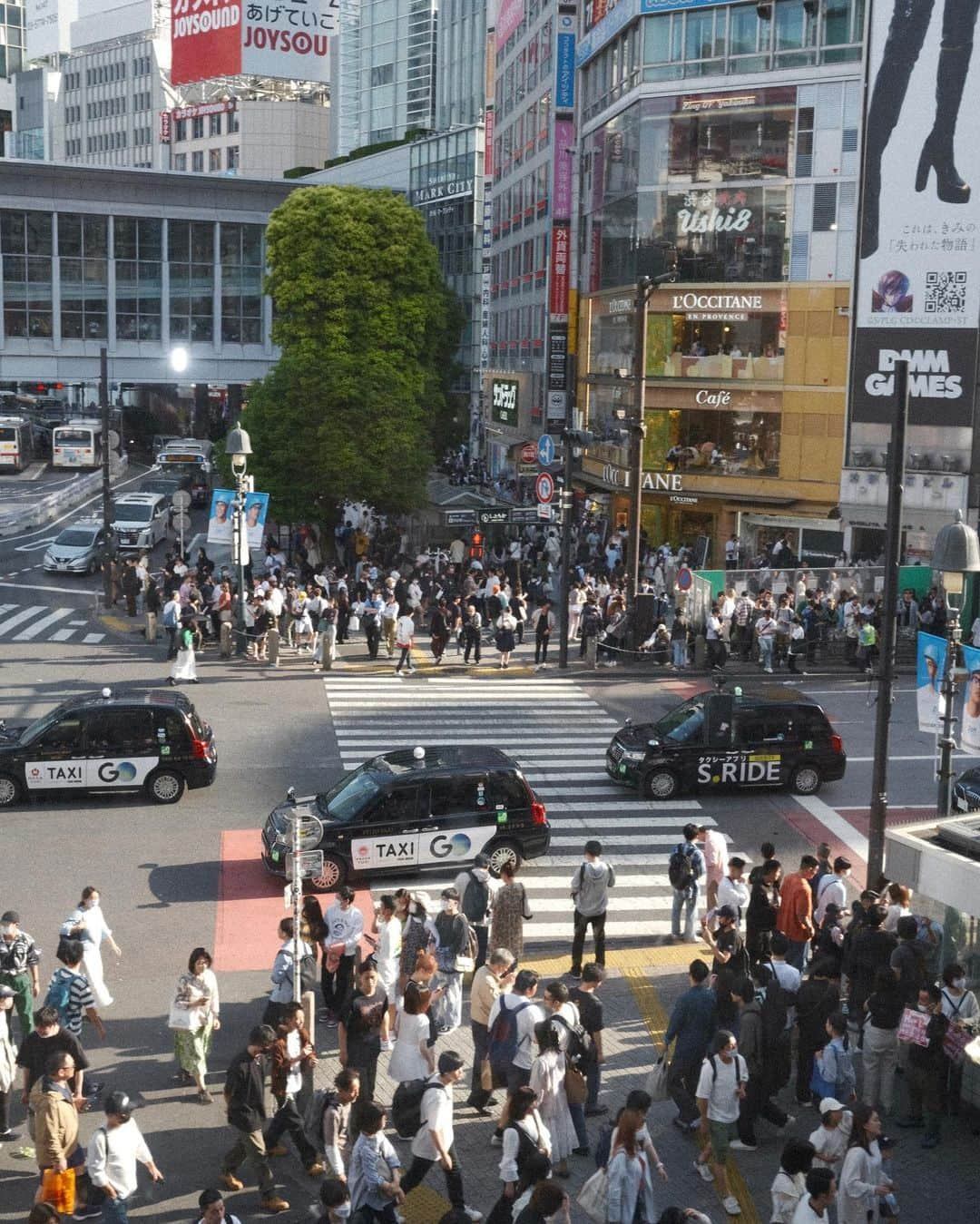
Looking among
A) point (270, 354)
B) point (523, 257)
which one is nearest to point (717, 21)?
point (523, 257)

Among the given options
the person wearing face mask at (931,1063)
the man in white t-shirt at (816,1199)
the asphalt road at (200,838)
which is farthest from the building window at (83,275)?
the man in white t-shirt at (816,1199)

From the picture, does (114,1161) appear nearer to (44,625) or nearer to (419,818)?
(419,818)

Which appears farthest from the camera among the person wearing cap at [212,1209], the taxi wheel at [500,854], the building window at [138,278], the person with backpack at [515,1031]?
the building window at [138,278]

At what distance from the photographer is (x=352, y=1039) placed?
39.5ft

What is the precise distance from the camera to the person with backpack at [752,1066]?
39.0ft

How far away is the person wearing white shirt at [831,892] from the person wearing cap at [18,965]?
302 inches

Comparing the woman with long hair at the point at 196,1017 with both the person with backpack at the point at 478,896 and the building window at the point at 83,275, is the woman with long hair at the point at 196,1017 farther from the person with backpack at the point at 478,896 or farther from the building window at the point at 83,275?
the building window at the point at 83,275

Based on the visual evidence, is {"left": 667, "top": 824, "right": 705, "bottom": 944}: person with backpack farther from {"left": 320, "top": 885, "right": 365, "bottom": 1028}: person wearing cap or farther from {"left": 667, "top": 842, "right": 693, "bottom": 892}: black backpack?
{"left": 320, "top": 885, "right": 365, "bottom": 1028}: person wearing cap

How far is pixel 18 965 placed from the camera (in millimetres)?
12648

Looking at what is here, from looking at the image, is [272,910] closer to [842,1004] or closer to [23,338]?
[842,1004]

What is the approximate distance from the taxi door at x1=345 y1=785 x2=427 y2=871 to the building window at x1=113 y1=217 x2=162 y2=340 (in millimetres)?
56420

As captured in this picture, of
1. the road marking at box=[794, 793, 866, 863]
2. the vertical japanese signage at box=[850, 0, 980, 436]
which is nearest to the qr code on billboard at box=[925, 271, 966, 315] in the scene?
the vertical japanese signage at box=[850, 0, 980, 436]

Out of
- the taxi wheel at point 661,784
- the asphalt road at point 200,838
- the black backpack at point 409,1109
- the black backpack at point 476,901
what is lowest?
the asphalt road at point 200,838

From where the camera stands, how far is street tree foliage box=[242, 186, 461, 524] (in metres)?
44.2
